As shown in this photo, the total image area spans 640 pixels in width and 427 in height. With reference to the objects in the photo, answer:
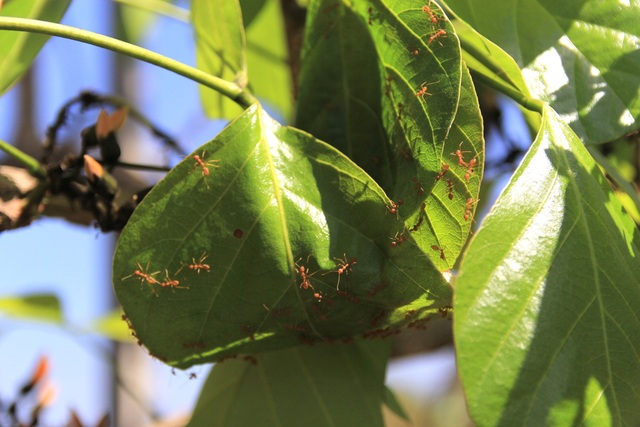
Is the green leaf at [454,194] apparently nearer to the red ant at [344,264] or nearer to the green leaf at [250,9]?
the red ant at [344,264]

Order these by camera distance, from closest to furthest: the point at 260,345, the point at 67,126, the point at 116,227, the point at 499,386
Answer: the point at 499,386 < the point at 260,345 < the point at 116,227 < the point at 67,126

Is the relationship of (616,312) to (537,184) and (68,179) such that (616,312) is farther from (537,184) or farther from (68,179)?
(68,179)

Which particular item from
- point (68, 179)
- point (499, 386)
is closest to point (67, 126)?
point (68, 179)

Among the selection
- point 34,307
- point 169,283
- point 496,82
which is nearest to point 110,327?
point 34,307

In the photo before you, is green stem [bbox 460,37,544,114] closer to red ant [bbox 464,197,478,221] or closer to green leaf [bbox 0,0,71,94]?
red ant [bbox 464,197,478,221]

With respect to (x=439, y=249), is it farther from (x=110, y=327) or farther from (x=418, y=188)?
(x=110, y=327)

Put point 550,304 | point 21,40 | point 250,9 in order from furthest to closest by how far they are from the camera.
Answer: point 250,9
point 21,40
point 550,304
